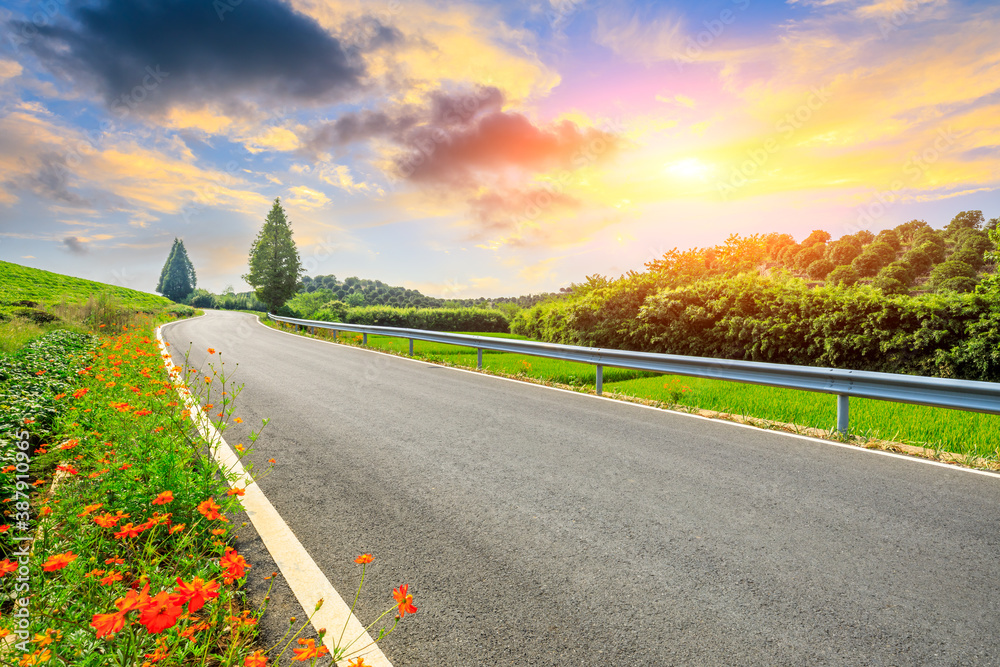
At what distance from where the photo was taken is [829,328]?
9.12 metres

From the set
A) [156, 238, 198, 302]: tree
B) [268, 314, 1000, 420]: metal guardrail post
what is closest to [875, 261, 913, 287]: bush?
[268, 314, 1000, 420]: metal guardrail post

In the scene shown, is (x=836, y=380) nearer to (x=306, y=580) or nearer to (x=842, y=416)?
A: (x=842, y=416)

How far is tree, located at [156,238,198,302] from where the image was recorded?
94.0 m

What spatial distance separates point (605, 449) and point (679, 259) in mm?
11428

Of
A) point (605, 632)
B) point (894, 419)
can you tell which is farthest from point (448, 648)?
point (894, 419)

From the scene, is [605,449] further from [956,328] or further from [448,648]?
[956,328]

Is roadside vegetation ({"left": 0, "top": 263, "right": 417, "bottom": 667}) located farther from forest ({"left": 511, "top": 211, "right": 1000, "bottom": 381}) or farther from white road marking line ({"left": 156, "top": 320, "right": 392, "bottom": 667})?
forest ({"left": 511, "top": 211, "right": 1000, "bottom": 381})

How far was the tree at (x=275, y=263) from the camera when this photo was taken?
50.6 m

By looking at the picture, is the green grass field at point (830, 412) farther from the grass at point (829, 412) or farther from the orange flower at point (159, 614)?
the orange flower at point (159, 614)

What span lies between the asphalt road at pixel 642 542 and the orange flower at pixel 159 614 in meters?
0.86

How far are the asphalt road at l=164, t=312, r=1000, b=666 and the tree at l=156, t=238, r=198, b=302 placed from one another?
109 metres

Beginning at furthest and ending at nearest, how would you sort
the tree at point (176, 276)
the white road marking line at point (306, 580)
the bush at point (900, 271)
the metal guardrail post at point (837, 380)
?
the tree at point (176, 276) → the bush at point (900, 271) → the metal guardrail post at point (837, 380) → the white road marking line at point (306, 580)

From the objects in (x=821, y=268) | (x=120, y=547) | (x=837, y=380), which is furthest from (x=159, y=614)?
(x=821, y=268)

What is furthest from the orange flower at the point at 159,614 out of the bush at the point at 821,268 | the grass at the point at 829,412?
the bush at the point at 821,268
